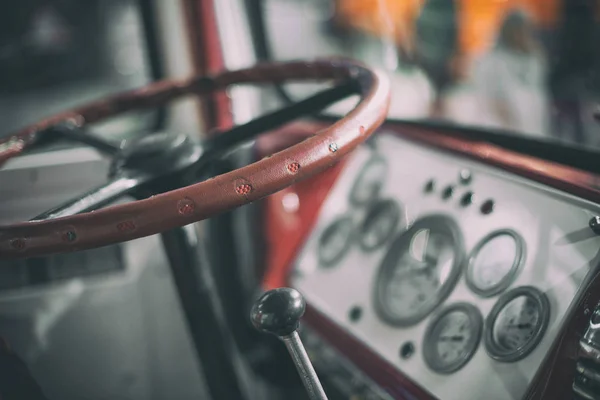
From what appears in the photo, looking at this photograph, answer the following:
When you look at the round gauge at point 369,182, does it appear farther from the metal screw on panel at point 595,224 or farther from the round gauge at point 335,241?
the metal screw on panel at point 595,224

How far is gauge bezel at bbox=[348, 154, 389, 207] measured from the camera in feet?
4.19

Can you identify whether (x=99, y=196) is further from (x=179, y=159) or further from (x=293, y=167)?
(x=293, y=167)

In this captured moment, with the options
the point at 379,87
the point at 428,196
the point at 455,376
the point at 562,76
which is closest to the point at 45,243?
the point at 379,87

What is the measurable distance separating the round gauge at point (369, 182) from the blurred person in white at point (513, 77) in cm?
104

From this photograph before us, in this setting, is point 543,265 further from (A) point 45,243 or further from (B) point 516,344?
(A) point 45,243

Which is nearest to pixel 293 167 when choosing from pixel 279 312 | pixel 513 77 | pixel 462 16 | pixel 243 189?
pixel 243 189

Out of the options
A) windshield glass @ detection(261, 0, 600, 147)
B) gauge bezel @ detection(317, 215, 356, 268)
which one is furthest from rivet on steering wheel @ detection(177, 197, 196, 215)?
windshield glass @ detection(261, 0, 600, 147)

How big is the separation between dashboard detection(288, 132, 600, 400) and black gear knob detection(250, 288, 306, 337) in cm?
34

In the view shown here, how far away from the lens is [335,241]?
132cm

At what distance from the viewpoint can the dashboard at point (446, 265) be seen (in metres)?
0.84

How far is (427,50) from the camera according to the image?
2568 mm

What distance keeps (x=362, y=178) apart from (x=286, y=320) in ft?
2.25

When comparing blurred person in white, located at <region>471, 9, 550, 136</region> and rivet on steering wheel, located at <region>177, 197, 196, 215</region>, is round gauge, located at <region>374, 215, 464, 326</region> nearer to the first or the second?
rivet on steering wheel, located at <region>177, 197, 196, 215</region>

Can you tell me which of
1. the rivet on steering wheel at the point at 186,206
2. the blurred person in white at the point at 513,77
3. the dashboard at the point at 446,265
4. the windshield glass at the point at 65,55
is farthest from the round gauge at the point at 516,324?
the blurred person in white at the point at 513,77
